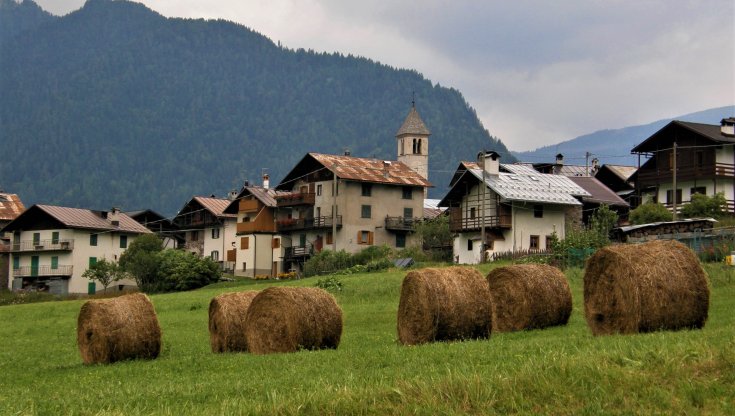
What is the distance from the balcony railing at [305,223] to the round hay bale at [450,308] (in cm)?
6576

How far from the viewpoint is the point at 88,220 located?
102m

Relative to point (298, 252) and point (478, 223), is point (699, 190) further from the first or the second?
point (298, 252)

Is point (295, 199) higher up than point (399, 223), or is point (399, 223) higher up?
point (295, 199)

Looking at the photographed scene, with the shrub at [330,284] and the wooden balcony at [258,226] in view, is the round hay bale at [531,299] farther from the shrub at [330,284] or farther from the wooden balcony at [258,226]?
the wooden balcony at [258,226]

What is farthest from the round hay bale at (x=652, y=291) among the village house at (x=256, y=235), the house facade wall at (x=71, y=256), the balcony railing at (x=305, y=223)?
the house facade wall at (x=71, y=256)

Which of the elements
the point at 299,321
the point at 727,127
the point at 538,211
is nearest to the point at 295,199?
the point at 538,211

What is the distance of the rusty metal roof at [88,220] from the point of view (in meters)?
99.2

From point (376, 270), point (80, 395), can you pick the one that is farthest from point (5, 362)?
point (376, 270)

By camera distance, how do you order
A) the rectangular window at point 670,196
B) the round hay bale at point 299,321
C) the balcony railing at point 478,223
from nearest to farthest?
the round hay bale at point 299,321 < the balcony railing at point 478,223 < the rectangular window at point 670,196

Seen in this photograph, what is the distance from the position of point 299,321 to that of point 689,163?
60958 millimetres

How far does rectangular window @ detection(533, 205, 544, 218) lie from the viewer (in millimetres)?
74750

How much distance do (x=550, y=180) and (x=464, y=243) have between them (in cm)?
790

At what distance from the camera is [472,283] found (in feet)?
78.5

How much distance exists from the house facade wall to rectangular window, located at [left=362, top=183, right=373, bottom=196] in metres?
24.5
